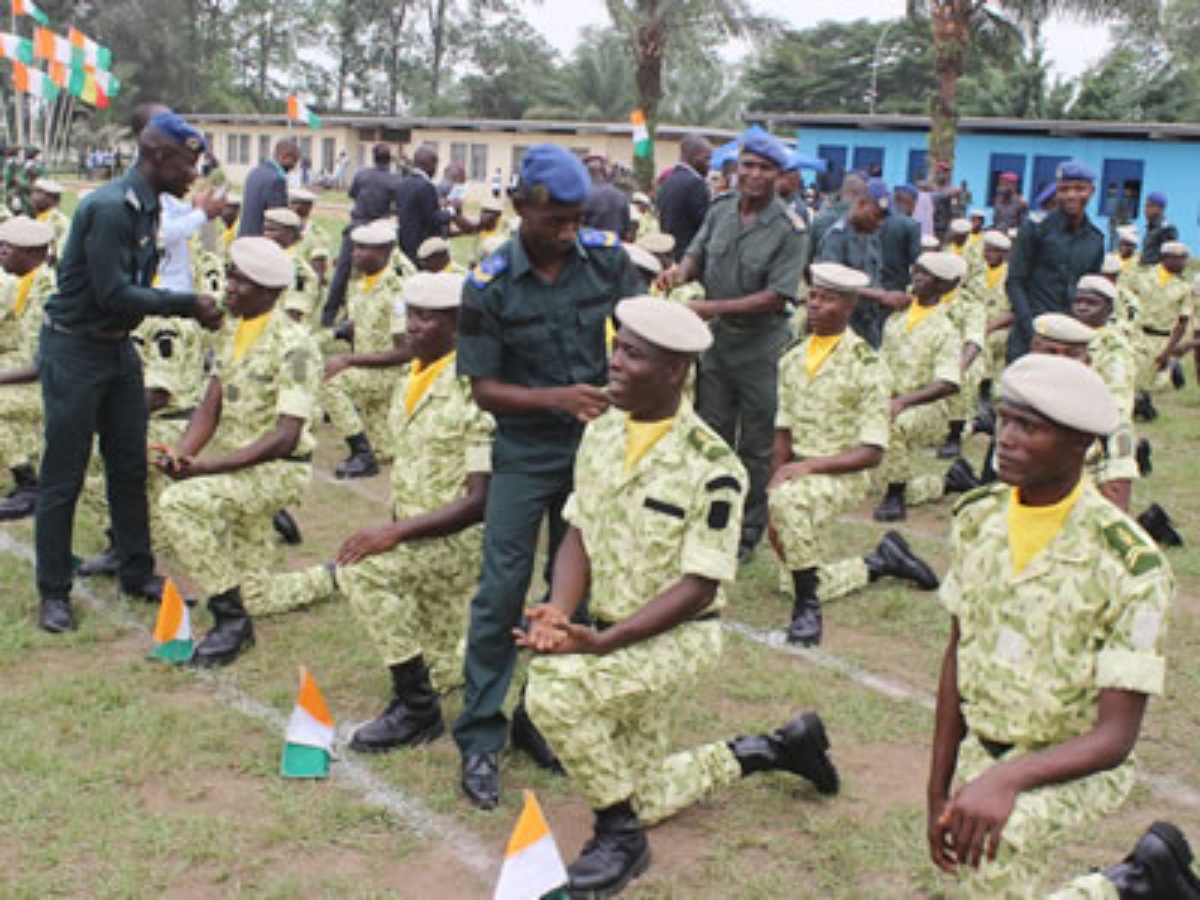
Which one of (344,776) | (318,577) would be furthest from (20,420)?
(344,776)

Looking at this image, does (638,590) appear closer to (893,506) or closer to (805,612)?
(805,612)

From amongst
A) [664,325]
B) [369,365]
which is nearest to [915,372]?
[369,365]

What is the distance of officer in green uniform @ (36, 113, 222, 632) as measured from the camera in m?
5.50

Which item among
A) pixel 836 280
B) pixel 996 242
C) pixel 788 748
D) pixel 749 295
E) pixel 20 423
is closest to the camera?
pixel 788 748

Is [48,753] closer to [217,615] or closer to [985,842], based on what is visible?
[217,615]

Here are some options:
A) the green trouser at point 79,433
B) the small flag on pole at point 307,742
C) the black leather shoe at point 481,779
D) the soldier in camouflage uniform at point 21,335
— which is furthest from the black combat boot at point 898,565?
the soldier in camouflage uniform at point 21,335

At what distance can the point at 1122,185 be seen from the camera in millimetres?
28297

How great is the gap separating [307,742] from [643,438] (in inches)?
68.3

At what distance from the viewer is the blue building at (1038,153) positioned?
90.5ft

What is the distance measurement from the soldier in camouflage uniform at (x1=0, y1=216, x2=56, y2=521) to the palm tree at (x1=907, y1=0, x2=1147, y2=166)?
16.7 m

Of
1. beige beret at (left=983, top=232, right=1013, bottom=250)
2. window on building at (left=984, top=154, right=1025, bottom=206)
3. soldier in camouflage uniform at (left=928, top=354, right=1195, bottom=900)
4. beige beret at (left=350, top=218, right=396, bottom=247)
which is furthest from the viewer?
window on building at (left=984, top=154, right=1025, bottom=206)

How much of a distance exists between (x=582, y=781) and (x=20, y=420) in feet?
16.8

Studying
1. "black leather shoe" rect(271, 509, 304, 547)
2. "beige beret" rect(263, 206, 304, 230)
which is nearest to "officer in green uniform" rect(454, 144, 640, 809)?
"black leather shoe" rect(271, 509, 304, 547)

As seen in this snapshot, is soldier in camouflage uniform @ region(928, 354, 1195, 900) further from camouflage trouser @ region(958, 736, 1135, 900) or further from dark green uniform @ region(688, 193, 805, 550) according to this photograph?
dark green uniform @ region(688, 193, 805, 550)
